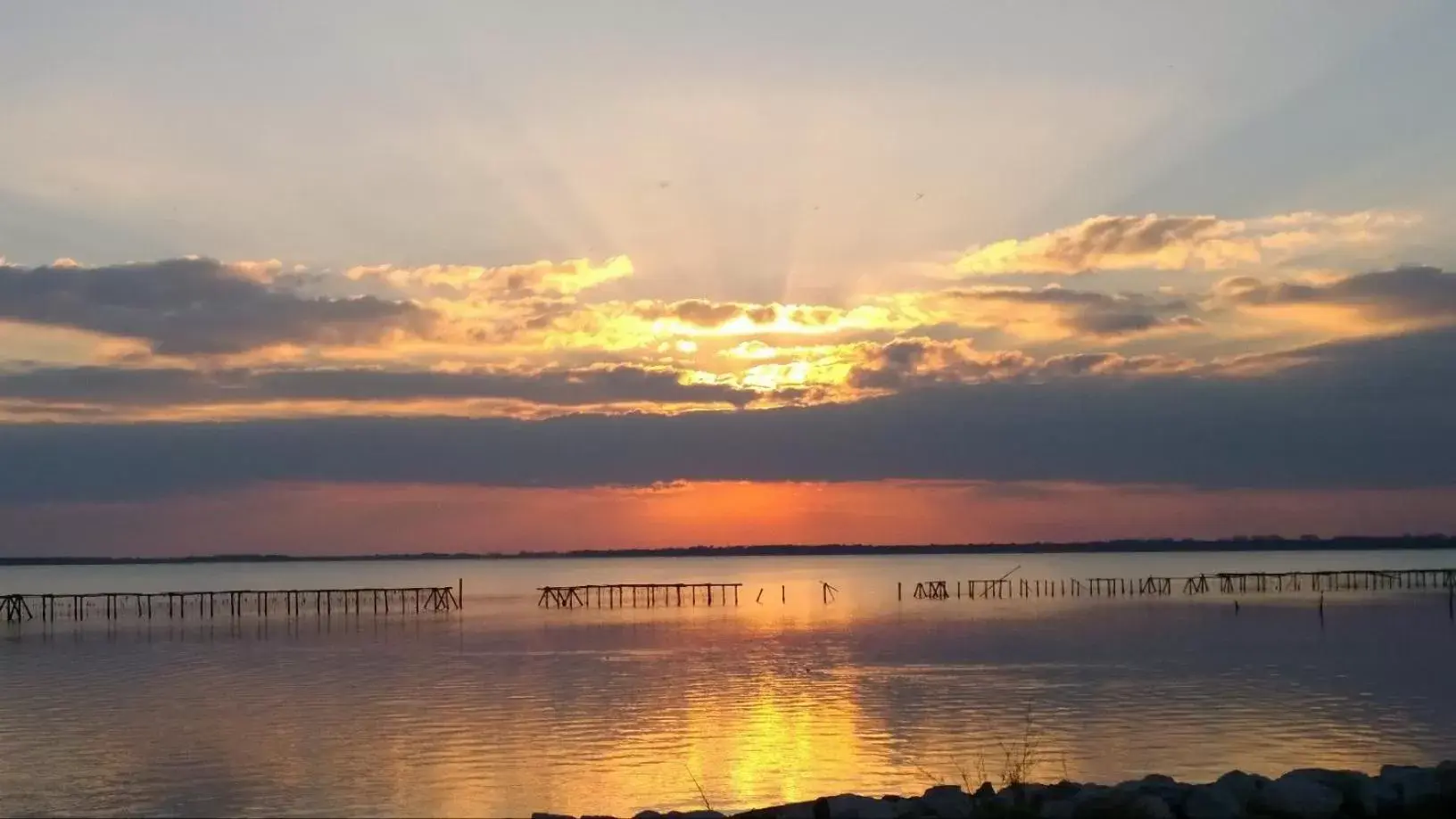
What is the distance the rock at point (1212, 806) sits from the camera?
17.9 meters

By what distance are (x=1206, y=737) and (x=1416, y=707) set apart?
27.0ft

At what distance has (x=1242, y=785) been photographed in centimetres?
1923

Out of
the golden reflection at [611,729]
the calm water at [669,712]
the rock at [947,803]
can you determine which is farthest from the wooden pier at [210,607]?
the rock at [947,803]

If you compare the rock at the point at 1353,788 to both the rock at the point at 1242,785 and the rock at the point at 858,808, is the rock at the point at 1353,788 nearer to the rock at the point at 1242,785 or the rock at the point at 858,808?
the rock at the point at 1242,785

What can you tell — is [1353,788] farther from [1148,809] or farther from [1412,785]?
[1148,809]

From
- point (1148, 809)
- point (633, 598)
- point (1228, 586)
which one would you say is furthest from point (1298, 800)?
point (1228, 586)

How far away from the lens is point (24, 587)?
157 m

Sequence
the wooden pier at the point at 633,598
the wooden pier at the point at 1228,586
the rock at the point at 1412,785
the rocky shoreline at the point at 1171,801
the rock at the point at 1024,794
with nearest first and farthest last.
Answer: the rocky shoreline at the point at 1171,801 → the rock at the point at 1412,785 → the rock at the point at 1024,794 → the wooden pier at the point at 633,598 → the wooden pier at the point at 1228,586

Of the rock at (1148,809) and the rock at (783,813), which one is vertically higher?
the rock at (1148,809)

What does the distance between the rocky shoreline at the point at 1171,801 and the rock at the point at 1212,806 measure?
12 millimetres

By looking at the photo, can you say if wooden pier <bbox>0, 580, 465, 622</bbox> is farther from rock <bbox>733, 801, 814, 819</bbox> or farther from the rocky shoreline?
the rocky shoreline

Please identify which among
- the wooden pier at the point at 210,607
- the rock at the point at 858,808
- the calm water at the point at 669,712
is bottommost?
the wooden pier at the point at 210,607

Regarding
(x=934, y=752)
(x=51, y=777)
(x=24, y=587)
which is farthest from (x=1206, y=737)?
(x=24, y=587)

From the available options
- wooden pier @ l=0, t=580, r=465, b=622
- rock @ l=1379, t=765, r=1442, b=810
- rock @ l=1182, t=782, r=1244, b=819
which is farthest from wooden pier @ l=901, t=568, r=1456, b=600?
rock @ l=1182, t=782, r=1244, b=819
